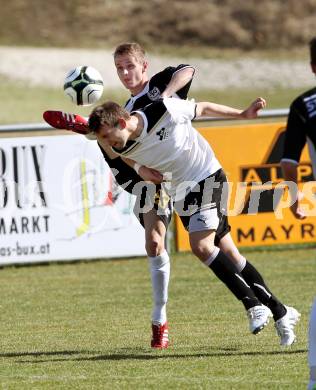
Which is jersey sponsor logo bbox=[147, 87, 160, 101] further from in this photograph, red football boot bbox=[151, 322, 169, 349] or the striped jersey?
the striped jersey

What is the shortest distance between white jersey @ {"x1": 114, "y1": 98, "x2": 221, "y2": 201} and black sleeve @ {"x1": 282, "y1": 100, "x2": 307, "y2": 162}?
54.2 inches

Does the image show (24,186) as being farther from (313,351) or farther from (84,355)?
(313,351)

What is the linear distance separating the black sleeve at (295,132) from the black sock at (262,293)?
182 cm

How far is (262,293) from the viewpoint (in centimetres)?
791

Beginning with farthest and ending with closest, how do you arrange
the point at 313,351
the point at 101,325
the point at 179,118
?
1. the point at 101,325
2. the point at 179,118
3. the point at 313,351

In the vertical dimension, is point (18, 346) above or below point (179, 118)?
below

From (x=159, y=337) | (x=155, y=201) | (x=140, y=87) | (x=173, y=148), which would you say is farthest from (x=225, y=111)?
(x=159, y=337)

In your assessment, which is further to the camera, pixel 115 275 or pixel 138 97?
pixel 115 275

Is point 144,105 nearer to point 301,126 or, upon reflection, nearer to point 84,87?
point 84,87

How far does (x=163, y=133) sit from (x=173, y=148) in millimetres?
152

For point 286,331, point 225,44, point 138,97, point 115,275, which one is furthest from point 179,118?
point 225,44

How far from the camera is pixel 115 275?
486 inches

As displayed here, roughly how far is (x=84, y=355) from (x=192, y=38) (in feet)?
125

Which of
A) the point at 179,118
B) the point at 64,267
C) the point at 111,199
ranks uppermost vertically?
the point at 179,118
